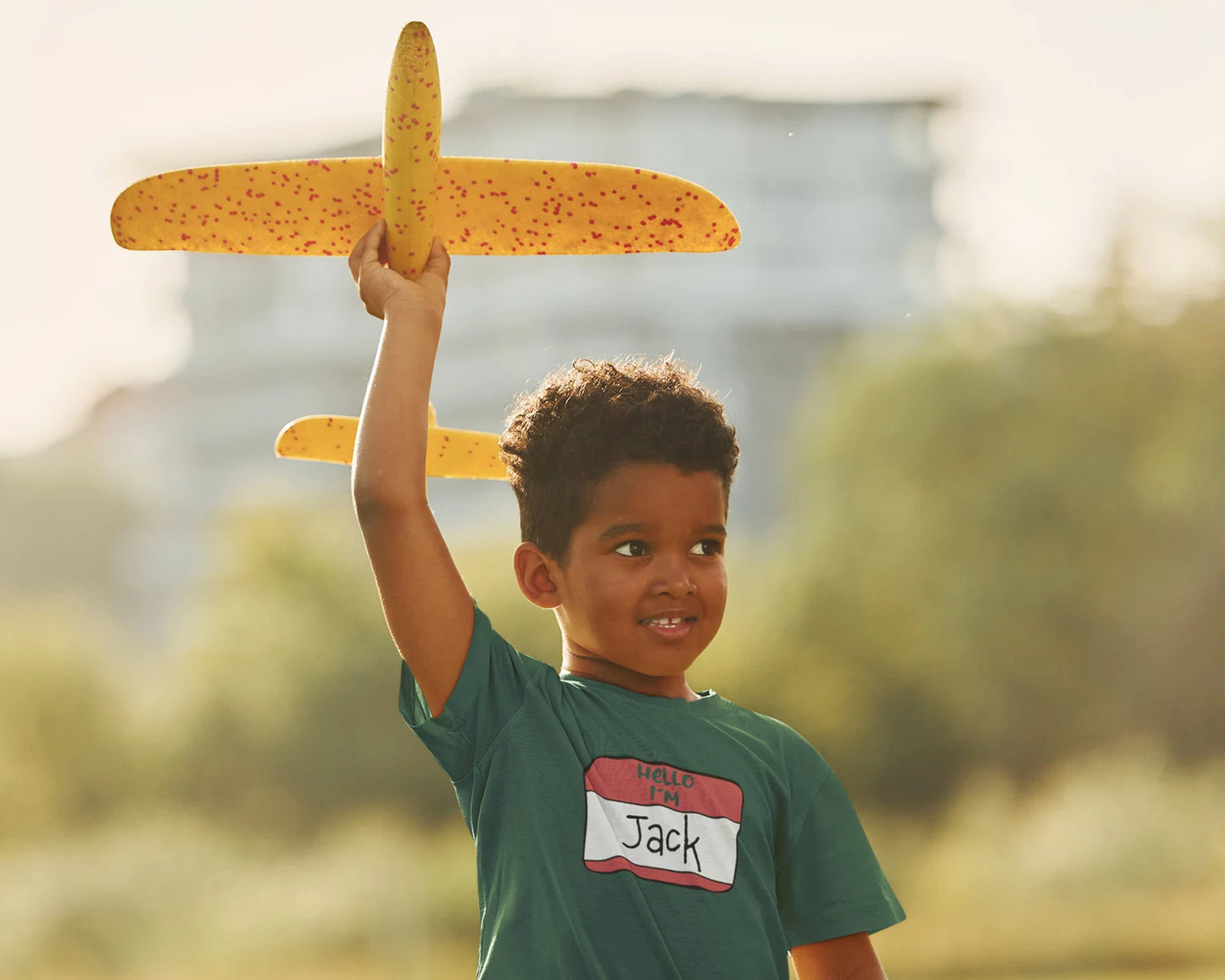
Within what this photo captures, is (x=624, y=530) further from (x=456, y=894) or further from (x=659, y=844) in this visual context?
(x=456, y=894)

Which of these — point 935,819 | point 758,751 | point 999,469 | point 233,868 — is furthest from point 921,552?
point 758,751

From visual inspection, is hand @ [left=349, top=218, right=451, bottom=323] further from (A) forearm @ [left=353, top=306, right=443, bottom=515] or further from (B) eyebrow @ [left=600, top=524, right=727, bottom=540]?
(B) eyebrow @ [left=600, top=524, right=727, bottom=540]

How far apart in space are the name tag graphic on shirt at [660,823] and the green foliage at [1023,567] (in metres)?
→ 6.94

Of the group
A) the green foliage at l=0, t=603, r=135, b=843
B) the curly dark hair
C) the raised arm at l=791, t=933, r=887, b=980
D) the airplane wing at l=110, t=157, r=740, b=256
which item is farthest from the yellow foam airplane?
the green foliage at l=0, t=603, r=135, b=843

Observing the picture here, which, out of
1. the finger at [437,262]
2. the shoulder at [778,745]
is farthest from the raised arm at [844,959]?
the finger at [437,262]

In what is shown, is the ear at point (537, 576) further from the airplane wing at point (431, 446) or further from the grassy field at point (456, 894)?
the grassy field at point (456, 894)

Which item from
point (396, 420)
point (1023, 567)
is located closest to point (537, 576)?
point (396, 420)

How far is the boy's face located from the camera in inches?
35.6

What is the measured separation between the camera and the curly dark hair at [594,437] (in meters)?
0.94

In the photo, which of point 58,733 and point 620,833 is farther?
point 58,733

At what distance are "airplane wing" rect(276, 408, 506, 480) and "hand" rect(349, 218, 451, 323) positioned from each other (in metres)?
0.21

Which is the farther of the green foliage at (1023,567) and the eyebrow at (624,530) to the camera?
the green foliage at (1023,567)

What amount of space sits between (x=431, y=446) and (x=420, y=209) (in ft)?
0.98

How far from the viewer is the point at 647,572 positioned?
90 cm
